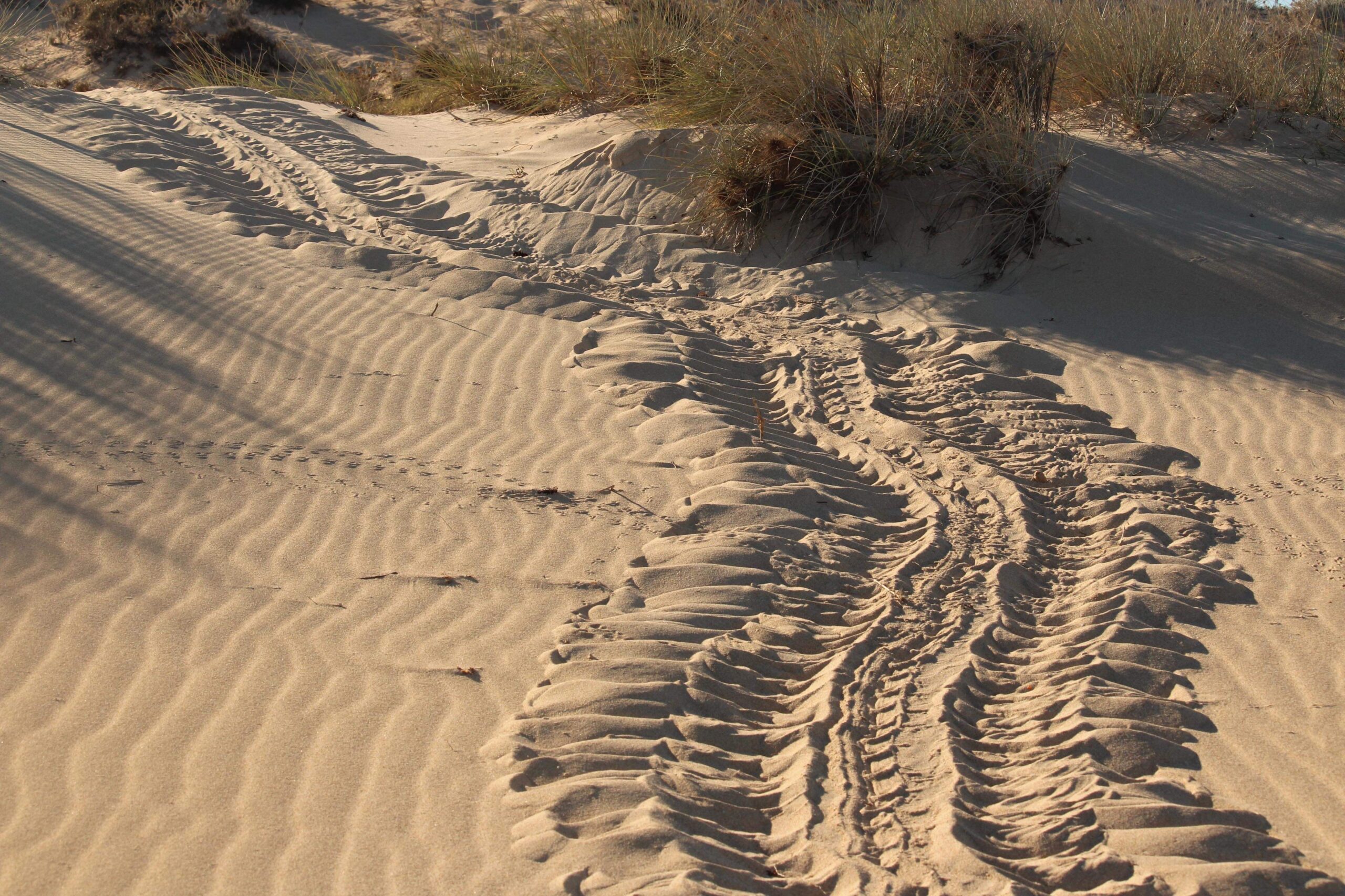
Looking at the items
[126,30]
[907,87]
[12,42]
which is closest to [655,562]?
[907,87]

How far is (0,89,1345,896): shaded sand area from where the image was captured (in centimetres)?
239

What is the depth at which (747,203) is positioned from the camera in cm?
682

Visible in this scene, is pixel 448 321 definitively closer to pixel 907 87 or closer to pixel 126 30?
pixel 907 87

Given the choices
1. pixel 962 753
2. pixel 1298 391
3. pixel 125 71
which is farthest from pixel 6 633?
pixel 125 71

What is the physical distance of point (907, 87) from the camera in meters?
7.03

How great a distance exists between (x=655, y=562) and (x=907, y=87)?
4.73 m

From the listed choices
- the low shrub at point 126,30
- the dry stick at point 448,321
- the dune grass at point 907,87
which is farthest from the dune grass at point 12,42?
the dry stick at point 448,321

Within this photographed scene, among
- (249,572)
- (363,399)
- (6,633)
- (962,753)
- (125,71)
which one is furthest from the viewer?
(125,71)

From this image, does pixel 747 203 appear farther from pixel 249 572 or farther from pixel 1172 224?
pixel 249 572

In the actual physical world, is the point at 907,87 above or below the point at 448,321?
above

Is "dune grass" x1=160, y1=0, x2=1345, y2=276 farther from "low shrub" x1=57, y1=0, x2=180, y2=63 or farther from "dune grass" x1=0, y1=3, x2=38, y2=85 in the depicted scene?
"low shrub" x1=57, y1=0, x2=180, y2=63

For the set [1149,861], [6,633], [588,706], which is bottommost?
[6,633]

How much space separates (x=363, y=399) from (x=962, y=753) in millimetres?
3058

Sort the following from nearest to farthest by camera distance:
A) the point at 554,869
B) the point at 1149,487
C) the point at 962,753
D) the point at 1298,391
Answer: the point at 554,869 < the point at 962,753 < the point at 1149,487 < the point at 1298,391
